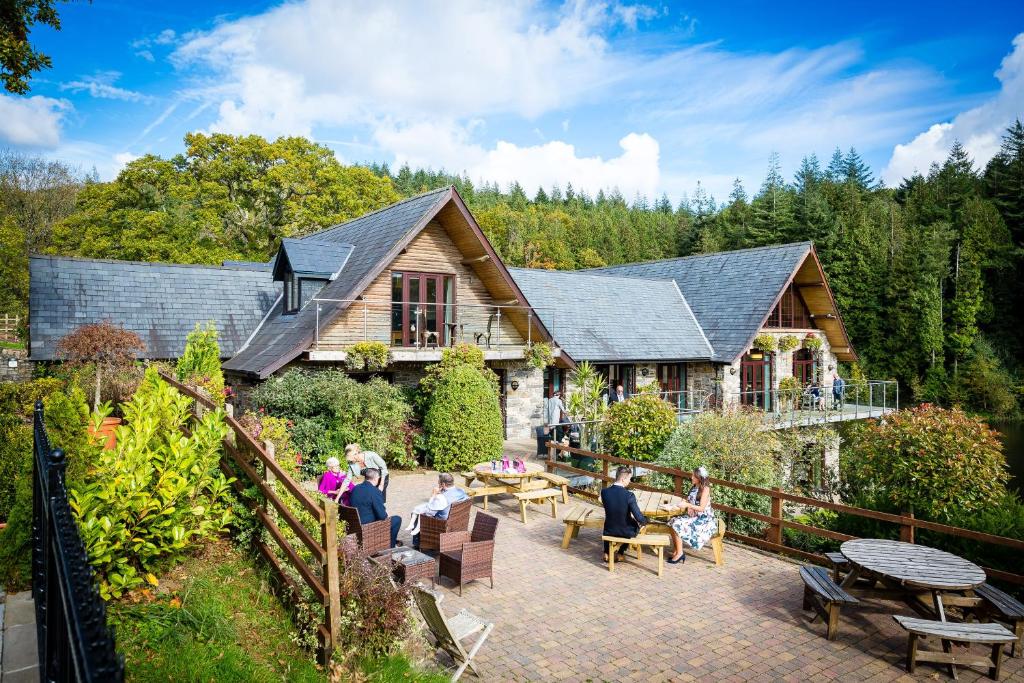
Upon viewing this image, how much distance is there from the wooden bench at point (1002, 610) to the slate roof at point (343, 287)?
12.8m

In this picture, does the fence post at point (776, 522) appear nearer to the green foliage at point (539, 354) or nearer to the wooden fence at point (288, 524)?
the wooden fence at point (288, 524)

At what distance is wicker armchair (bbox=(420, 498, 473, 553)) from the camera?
8.06m

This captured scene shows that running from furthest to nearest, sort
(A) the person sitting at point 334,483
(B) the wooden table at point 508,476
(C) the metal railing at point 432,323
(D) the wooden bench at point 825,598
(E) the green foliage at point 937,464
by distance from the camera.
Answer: (C) the metal railing at point 432,323 → (B) the wooden table at point 508,476 → (E) the green foliage at point 937,464 → (A) the person sitting at point 334,483 → (D) the wooden bench at point 825,598

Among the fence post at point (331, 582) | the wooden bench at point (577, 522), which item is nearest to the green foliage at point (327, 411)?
the wooden bench at point (577, 522)

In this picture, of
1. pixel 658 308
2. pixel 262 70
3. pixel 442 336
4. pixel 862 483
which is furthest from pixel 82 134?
pixel 862 483

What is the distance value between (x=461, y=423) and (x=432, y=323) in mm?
3547

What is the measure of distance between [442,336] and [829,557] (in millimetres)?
11604

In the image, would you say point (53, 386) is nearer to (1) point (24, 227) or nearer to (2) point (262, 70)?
(2) point (262, 70)

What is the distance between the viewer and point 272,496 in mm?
5957

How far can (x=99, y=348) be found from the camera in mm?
12797

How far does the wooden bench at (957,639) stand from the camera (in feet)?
17.8

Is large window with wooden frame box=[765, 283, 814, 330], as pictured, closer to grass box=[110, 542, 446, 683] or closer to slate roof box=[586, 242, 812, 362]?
slate roof box=[586, 242, 812, 362]

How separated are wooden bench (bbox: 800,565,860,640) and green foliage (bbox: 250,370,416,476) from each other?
390 inches

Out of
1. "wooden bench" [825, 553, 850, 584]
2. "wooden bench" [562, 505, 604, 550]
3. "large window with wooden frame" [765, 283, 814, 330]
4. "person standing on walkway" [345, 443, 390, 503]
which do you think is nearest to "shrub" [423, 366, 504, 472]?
"person standing on walkway" [345, 443, 390, 503]
